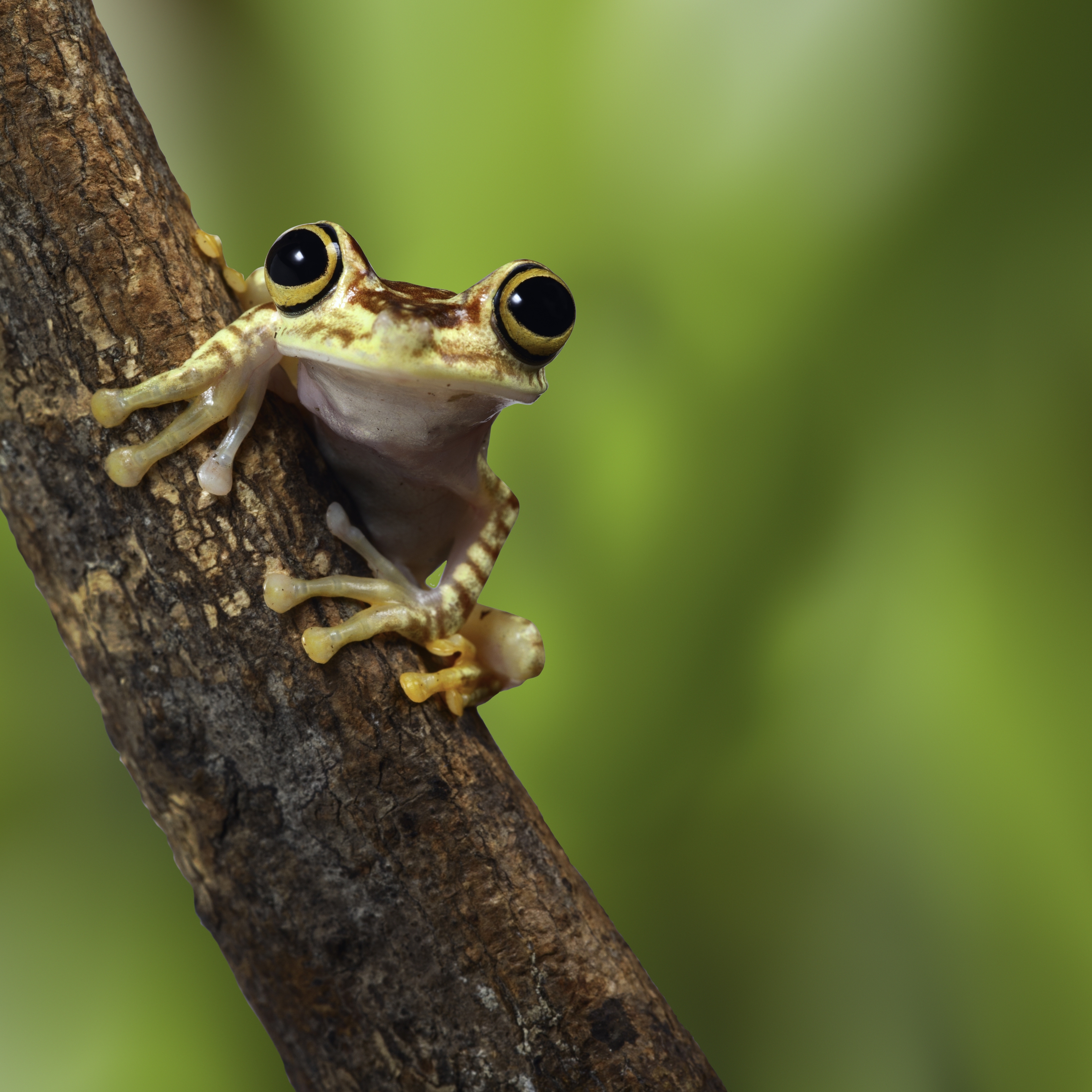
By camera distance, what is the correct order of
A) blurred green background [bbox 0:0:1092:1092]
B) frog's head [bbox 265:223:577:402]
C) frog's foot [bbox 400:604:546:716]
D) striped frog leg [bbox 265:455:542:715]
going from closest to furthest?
frog's head [bbox 265:223:577:402] < striped frog leg [bbox 265:455:542:715] < frog's foot [bbox 400:604:546:716] < blurred green background [bbox 0:0:1092:1092]

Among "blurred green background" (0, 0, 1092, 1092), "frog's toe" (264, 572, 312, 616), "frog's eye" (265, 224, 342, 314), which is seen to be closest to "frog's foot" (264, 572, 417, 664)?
"frog's toe" (264, 572, 312, 616)

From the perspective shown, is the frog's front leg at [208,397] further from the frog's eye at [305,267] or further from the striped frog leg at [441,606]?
the striped frog leg at [441,606]

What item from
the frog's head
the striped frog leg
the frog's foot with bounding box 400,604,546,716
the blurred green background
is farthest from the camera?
the blurred green background

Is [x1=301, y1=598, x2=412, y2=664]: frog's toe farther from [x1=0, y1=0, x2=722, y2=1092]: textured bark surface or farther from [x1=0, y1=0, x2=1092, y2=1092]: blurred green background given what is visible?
[x1=0, y1=0, x2=1092, y2=1092]: blurred green background

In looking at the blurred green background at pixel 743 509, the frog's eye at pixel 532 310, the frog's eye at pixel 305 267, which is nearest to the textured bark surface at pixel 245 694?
the frog's eye at pixel 305 267

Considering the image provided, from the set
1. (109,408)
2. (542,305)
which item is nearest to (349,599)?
(109,408)

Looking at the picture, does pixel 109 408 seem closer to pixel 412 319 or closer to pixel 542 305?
pixel 412 319

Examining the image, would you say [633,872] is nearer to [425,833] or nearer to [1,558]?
[425,833]

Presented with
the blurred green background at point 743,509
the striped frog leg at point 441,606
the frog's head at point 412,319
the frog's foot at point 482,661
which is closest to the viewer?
the frog's head at point 412,319
